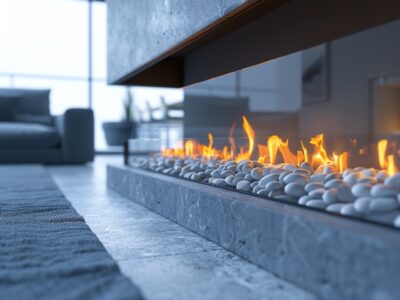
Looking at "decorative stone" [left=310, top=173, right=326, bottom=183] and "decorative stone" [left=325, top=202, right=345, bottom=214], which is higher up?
"decorative stone" [left=310, top=173, right=326, bottom=183]

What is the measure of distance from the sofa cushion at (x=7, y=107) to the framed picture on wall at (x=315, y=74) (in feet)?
11.1

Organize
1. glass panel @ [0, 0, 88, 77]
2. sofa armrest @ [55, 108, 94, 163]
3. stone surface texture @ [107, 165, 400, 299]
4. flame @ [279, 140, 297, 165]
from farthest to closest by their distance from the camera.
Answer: glass panel @ [0, 0, 88, 77]
sofa armrest @ [55, 108, 94, 163]
flame @ [279, 140, 297, 165]
stone surface texture @ [107, 165, 400, 299]

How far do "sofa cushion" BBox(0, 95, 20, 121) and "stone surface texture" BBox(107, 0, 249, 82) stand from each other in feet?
7.02

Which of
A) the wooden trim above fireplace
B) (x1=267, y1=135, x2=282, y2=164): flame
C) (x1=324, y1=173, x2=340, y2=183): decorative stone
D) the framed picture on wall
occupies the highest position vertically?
the wooden trim above fireplace

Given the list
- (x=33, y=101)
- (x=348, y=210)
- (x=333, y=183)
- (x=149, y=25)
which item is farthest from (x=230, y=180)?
(x=33, y=101)

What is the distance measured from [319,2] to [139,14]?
81cm

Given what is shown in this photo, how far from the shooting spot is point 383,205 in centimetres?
68

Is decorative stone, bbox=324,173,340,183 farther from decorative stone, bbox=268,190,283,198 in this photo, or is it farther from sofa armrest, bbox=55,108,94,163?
sofa armrest, bbox=55,108,94,163

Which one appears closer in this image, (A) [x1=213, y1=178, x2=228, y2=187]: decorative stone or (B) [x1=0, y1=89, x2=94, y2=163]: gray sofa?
(A) [x1=213, y1=178, x2=228, y2=187]: decorative stone

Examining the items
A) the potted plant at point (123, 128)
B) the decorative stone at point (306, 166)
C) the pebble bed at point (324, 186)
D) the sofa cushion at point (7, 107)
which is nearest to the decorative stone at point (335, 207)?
the pebble bed at point (324, 186)

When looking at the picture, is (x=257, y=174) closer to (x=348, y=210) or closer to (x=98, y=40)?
(x=348, y=210)

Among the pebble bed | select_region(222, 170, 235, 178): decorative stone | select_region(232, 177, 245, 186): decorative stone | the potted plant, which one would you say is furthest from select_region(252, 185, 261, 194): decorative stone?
the potted plant

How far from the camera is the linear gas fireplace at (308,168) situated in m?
0.64

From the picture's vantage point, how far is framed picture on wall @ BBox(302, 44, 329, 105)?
1.03 meters
